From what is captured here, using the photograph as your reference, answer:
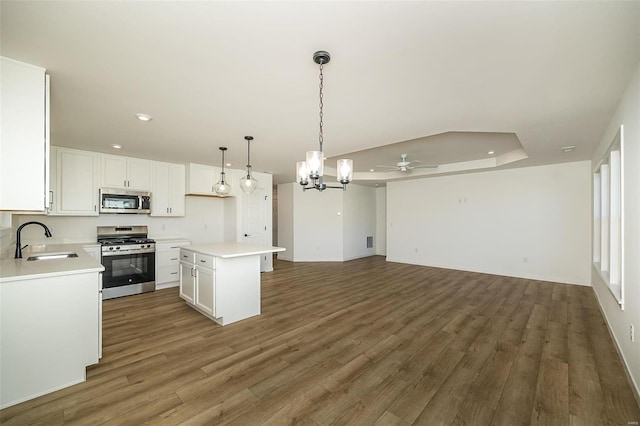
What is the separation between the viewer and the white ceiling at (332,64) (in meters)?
1.48

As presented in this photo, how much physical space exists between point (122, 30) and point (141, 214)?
14.5 feet

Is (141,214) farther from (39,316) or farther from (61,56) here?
(61,56)

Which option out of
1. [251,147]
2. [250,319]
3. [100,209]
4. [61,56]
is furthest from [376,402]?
[100,209]

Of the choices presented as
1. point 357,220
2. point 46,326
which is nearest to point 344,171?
point 46,326

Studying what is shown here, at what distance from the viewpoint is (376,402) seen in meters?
1.97

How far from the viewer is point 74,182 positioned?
4402 millimetres

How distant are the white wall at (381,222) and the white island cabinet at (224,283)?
6245 mm

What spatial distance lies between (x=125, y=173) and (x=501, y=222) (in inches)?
309

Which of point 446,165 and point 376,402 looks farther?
point 446,165

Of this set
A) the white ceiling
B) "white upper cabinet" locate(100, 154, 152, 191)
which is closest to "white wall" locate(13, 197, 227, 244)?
"white upper cabinet" locate(100, 154, 152, 191)

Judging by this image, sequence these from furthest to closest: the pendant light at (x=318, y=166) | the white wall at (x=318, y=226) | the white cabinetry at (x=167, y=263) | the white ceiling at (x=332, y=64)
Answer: the white wall at (x=318, y=226) < the white cabinetry at (x=167, y=263) < the pendant light at (x=318, y=166) < the white ceiling at (x=332, y=64)

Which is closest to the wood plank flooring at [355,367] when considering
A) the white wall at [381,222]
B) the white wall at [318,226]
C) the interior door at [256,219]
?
the interior door at [256,219]

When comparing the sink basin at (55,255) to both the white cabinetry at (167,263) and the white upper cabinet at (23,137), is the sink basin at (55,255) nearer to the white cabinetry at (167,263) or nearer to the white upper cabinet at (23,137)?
the white upper cabinet at (23,137)

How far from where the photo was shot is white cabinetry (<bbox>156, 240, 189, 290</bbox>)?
16.2ft
